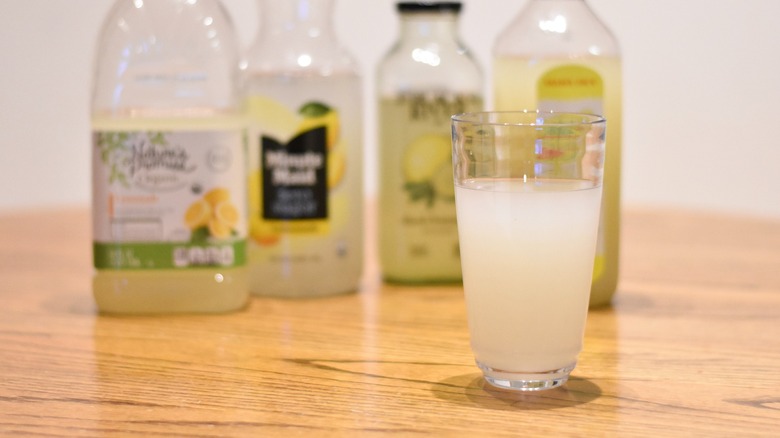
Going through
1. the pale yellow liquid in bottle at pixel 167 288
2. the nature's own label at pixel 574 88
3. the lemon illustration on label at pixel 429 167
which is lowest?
the pale yellow liquid in bottle at pixel 167 288

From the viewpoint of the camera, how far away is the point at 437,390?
87 centimetres

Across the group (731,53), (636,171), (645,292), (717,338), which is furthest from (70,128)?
(717,338)

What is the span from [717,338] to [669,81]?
69.6 inches

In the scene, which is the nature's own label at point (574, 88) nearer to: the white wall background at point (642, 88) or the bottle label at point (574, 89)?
the bottle label at point (574, 89)

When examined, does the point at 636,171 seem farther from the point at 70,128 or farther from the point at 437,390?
the point at 437,390

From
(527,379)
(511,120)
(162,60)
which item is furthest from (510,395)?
(162,60)

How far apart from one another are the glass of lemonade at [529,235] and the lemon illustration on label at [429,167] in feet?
1.49

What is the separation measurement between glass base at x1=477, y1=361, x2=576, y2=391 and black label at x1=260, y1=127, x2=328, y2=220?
1.49 ft

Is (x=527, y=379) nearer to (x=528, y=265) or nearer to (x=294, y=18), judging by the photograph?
(x=528, y=265)

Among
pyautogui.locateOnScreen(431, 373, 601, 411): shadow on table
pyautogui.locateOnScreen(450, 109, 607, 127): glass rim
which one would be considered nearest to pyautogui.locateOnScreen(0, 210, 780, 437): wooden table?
pyautogui.locateOnScreen(431, 373, 601, 411): shadow on table

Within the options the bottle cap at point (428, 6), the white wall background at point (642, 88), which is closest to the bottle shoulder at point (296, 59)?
the bottle cap at point (428, 6)

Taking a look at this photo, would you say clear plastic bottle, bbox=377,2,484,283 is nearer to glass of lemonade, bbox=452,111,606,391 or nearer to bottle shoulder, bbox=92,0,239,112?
bottle shoulder, bbox=92,0,239,112

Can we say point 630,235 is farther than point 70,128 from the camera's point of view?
No

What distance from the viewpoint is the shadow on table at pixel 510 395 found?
832 mm
